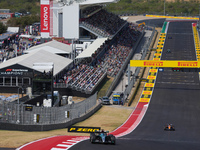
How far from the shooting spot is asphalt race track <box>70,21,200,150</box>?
137 ft

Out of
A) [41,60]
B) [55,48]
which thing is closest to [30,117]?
[41,60]

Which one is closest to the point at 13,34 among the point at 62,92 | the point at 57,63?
the point at 57,63

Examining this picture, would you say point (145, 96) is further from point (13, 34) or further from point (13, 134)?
point (13, 34)

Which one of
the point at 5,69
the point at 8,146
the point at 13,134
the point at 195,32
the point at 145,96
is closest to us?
the point at 8,146

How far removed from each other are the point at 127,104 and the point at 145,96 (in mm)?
6640

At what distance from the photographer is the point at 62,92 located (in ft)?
242

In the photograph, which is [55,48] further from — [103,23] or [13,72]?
[103,23]

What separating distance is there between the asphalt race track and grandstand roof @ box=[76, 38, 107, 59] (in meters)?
13.9

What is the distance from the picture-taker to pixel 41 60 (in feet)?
259

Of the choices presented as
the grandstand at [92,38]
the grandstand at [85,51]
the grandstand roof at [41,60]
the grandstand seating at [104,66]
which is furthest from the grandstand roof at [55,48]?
the grandstand seating at [104,66]

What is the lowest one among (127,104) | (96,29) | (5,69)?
(127,104)

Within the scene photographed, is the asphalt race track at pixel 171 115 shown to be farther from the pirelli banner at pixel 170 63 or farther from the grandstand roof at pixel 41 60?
the grandstand roof at pixel 41 60

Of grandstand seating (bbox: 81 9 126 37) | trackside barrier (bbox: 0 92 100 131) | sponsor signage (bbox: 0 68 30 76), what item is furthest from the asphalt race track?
sponsor signage (bbox: 0 68 30 76)

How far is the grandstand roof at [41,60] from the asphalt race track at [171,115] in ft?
54.1
